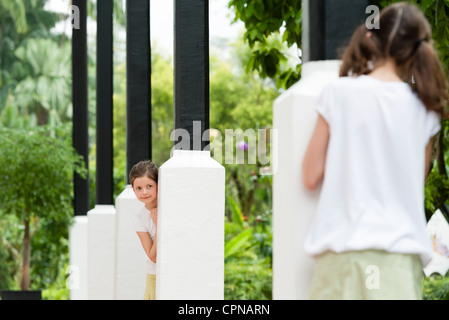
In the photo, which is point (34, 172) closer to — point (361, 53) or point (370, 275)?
point (361, 53)

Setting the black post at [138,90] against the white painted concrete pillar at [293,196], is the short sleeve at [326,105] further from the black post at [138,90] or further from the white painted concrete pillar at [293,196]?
the black post at [138,90]

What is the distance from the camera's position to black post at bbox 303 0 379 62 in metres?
3.75

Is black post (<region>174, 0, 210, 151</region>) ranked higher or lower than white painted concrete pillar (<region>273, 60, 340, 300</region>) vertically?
higher

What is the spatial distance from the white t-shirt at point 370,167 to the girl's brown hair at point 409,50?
0.34 feet

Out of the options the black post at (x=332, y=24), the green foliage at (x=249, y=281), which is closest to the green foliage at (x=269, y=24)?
the black post at (x=332, y=24)

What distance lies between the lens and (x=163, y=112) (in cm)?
3244

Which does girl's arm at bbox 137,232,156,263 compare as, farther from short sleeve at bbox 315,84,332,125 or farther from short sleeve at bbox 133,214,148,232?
short sleeve at bbox 315,84,332,125

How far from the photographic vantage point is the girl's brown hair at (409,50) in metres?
3.23

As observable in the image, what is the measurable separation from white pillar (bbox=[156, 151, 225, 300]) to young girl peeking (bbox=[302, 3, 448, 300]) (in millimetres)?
2244

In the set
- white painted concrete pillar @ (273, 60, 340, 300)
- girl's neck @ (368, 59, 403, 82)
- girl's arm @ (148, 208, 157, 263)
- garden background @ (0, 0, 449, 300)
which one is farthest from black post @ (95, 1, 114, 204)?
girl's neck @ (368, 59, 403, 82)

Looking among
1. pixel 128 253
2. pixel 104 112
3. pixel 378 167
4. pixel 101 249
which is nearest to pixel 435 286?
pixel 101 249

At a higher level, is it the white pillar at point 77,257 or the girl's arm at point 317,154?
the girl's arm at point 317,154
